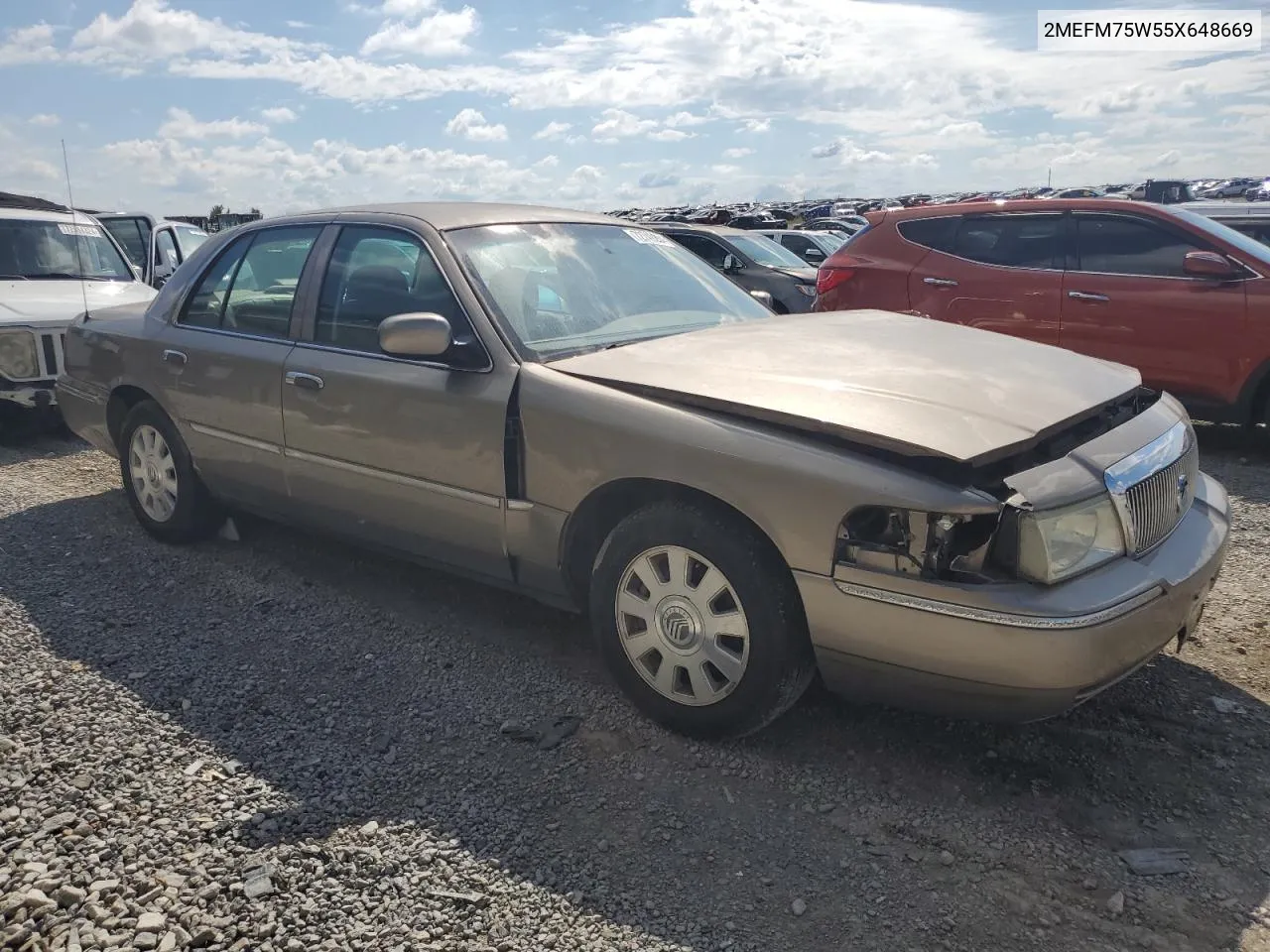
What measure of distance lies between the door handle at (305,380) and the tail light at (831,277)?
5188 mm

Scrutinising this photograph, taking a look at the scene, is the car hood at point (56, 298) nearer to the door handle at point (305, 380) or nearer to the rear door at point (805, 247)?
the door handle at point (305, 380)

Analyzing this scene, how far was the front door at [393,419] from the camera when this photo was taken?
3.54 meters

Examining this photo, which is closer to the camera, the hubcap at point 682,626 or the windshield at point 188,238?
the hubcap at point 682,626

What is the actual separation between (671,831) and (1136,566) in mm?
1469

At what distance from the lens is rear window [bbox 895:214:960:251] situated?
25.6 feet

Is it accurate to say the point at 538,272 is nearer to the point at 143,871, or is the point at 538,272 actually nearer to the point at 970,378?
the point at 970,378

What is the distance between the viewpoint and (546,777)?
9.97 feet

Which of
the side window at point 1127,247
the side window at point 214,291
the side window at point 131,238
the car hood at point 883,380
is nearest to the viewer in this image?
the car hood at point 883,380

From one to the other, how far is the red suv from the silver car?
362 cm

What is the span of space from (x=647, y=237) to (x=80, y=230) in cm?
710

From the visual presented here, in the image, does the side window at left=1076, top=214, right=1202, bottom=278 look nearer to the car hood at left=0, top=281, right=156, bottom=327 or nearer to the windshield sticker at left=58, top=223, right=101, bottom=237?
the car hood at left=0, top=281, right=156, bottom=327

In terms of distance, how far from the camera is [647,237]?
4539 mm

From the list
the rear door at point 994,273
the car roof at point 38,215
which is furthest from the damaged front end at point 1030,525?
the car roof at point 38,215

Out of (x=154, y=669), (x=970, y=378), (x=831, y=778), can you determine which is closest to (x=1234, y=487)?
(x=970, y=378)
